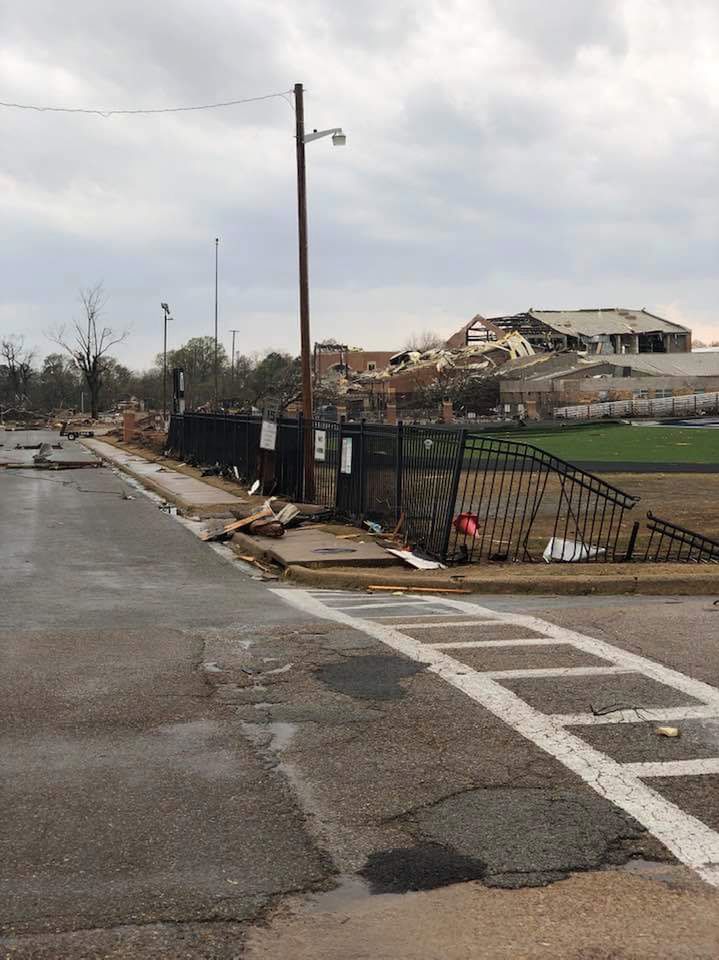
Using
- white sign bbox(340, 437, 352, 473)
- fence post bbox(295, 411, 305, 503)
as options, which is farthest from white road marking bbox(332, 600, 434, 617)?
fence post bbox(295, 411, 305, 503)

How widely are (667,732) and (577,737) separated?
1.69ft

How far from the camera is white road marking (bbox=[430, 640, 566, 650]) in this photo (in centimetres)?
869

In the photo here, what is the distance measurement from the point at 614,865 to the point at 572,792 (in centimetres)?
81

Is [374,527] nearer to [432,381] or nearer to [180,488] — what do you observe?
[180,488]

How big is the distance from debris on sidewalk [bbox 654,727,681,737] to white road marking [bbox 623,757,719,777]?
15.6 inches

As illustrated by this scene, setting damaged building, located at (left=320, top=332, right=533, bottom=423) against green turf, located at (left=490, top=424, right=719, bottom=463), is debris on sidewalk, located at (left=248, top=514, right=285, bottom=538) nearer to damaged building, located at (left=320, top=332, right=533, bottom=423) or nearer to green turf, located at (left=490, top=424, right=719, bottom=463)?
green turf, located at (left=490, top=424, right=719, bottom=463)

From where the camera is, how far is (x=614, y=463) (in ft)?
116

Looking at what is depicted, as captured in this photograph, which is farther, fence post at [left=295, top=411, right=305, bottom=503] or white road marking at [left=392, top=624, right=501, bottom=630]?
fence post at [left=295, top=411, right=305, bottom=503]

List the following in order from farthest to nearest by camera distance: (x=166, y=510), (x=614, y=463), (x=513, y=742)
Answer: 1. (x=614, y=463)
2. (x=166, y=510)
3. (x=513, y=742)

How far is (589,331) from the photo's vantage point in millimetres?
127438

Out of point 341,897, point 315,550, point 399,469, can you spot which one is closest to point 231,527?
point 315,550

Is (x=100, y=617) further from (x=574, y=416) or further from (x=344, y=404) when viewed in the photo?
(x=344, y=404)

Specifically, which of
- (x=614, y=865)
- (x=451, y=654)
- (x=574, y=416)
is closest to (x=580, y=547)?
(x=451, y=654)

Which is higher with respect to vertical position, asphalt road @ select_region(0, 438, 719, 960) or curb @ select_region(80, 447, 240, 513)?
asphalt road @ select_region(0, 438, 719, 960)
